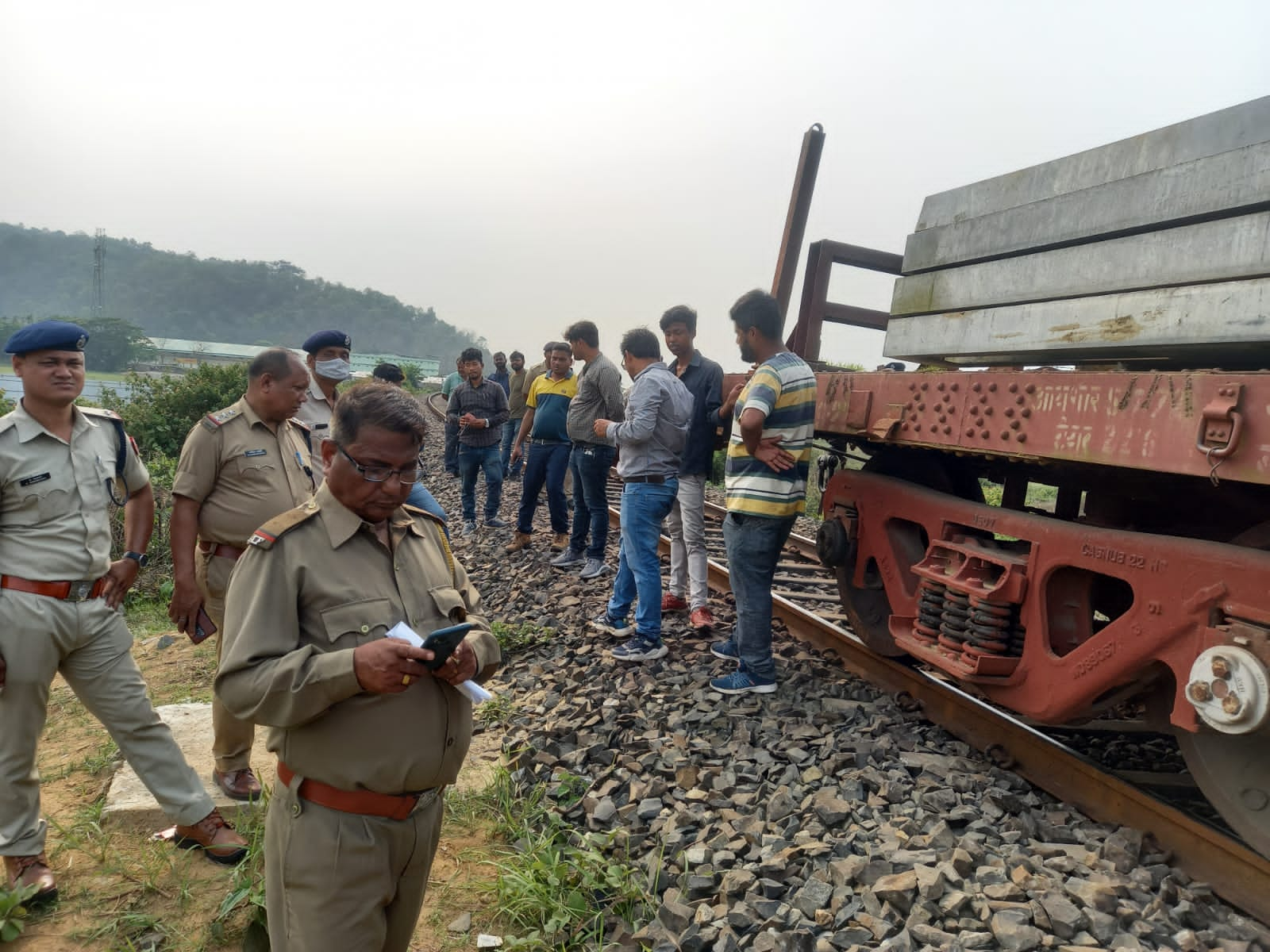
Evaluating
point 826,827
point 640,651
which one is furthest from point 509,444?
point 826,827

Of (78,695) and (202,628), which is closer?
(78,695)

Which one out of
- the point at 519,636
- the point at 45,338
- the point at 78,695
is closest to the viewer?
the point at 45,338

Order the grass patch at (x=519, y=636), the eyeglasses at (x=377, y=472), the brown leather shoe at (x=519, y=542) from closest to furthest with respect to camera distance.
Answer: the eyeglasses at (x=377, y=472) → the grass patch at (x=519, y=636) → the brown leather shoe at (x=519, y=542)

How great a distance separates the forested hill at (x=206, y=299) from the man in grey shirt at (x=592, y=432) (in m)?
109

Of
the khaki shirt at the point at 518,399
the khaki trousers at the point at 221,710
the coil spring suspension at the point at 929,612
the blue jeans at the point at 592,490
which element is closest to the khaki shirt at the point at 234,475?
the khaki trousers at the point at 221,710

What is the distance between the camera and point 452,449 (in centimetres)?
1161

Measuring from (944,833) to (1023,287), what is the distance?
2402 mm

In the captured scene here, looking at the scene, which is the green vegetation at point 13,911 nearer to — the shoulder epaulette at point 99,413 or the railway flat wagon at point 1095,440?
the shoulder epaulette at point 99,413

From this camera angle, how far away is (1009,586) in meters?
3.43

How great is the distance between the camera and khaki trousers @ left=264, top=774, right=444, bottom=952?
5.69 ft

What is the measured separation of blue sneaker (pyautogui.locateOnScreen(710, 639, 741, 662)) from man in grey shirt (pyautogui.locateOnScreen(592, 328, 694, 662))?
0.33 metres

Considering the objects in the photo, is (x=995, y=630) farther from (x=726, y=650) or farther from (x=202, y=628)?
(x=202, y=628)

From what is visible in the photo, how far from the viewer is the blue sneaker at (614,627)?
5.18 m

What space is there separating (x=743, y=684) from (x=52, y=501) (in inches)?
127
